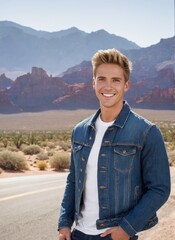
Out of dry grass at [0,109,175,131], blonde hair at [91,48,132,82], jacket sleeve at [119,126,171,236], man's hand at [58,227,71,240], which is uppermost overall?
blonde hair at [91,48,132,82]

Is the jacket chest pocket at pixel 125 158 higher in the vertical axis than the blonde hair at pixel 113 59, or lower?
lower

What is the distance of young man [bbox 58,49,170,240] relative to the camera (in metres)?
3.02

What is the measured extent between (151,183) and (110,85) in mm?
810

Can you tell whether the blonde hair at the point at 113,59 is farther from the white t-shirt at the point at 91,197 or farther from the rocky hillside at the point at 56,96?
the rocky hillside at the point at 56,96

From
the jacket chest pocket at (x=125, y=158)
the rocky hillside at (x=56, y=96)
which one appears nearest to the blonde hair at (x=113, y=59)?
the jacket chest pocket at (x=125, y=158)

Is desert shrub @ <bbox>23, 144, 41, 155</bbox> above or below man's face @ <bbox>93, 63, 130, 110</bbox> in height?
below

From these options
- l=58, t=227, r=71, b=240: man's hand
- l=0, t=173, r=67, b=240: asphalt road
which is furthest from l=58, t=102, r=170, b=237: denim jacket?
l=0, t=173, r=67, b=240: asphalt road

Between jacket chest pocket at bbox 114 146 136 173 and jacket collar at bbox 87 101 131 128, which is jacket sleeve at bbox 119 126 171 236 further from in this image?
jacket collar at bbox 87 101 131 128

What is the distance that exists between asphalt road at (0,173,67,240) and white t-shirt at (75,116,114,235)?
4127 millimetres

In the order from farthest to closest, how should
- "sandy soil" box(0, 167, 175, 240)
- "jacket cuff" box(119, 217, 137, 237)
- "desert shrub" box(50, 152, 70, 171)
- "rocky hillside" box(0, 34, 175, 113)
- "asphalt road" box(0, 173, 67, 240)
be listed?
"rocky hillside" box(0, 34, 175, 113), "desert shrub" box(50, 152, 70, 171), "asphalt road" box(0, 173, 67, 240), "sandy soil" box(0, 167, 175, 240), "jacket cuff" box(119, 217, 137, 237)

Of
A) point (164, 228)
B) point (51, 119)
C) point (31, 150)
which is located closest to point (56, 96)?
point (51, 119)

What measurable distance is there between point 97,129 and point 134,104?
149612 millimetres

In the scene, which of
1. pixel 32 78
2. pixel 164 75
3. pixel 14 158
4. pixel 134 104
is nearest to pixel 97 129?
pixel 14 158

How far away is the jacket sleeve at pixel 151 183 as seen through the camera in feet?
9.74
